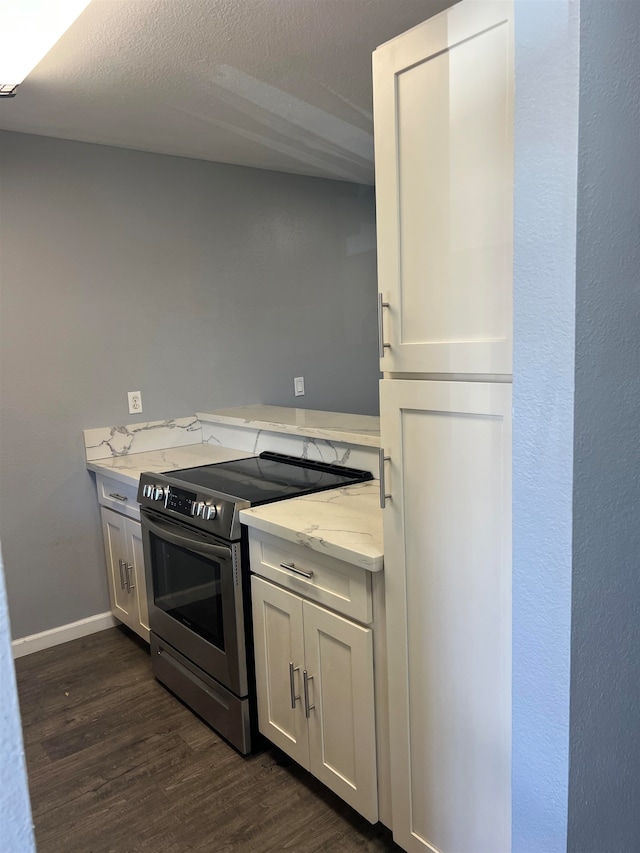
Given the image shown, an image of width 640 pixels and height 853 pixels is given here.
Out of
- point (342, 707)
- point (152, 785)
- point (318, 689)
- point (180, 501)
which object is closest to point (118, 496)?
point (180, 501)

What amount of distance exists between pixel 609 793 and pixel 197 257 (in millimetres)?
2848

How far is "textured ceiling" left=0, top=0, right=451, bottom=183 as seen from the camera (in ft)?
6.05

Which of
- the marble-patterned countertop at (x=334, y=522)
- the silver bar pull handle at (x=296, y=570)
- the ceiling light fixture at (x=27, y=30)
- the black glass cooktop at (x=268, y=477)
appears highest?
the ceiling light fixture at (x=27, y=30)

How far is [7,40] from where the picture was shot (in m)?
2.06

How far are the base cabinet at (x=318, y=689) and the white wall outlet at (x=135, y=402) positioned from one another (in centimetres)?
142

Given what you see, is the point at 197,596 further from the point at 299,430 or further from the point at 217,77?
the point at 217,77

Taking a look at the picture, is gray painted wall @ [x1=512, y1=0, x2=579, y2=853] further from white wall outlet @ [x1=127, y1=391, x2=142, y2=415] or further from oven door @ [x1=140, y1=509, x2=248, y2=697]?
white wall outlet @ [x1=127, y1=391, x2=142, y2=415]

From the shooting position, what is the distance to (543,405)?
1.03 m

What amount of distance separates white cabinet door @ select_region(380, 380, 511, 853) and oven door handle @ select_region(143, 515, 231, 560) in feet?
2.38

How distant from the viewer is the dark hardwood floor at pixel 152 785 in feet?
6.00

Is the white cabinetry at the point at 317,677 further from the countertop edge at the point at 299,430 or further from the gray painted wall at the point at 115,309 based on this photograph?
the gray painted wall at the point at 115,309

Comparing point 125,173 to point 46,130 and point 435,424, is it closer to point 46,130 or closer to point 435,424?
point 46,130

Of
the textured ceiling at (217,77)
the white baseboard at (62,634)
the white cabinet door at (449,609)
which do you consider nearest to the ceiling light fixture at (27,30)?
the textured ceiling at (217,77)

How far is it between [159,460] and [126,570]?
52 centimetres
